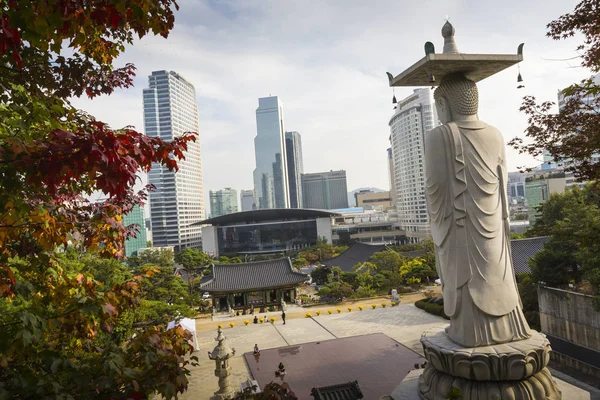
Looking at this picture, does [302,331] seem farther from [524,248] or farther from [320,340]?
[524,248]

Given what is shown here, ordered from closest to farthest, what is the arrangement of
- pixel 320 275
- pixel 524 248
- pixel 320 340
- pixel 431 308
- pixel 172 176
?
pixel 320 340, pixel 431 308, pixel 524 248, pixel 320 275, pixel 172 176

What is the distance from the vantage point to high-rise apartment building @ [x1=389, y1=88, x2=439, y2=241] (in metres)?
65.9

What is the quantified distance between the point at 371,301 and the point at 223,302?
10.5 m

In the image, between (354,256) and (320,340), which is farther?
(354,256)

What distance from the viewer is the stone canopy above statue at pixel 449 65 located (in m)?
7.31

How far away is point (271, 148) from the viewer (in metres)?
178

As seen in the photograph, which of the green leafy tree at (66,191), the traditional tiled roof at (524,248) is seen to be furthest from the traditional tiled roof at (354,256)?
the green leafy tree at (66,191)

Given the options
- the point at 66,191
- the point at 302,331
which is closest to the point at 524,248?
the point at 302,331

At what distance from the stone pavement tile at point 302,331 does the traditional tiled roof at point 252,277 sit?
19.6 ft

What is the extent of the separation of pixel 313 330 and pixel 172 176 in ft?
234

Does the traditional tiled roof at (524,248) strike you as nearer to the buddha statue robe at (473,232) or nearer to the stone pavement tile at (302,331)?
the stone pavement tile at (302,331)

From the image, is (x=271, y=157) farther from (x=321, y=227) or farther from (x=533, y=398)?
(x=533, y=398)

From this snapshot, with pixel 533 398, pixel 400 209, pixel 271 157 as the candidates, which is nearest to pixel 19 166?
pixel 533 398

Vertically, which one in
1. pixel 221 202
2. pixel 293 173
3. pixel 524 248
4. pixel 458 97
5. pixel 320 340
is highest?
pixel 293 173
